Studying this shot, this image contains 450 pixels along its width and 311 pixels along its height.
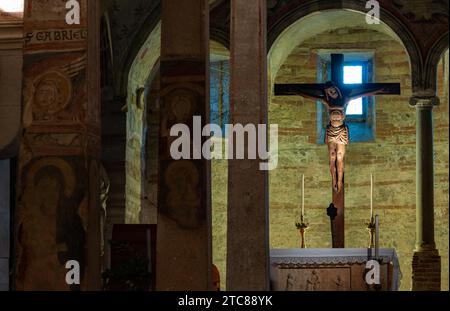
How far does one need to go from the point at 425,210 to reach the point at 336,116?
220 centimetres

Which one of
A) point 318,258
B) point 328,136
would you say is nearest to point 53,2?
point 318,258

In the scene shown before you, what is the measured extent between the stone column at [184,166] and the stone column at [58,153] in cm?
66

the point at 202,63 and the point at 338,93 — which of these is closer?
the point at 202,63

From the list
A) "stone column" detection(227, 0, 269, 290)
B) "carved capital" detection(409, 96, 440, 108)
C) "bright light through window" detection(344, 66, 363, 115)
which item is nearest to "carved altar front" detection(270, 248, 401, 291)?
"stone column" detection(227, 0, 269, 290)

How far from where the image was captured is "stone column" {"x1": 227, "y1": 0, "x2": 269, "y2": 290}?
37.8ft

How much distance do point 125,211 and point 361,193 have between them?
4.82 meters

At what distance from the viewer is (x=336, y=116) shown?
17.7 meters

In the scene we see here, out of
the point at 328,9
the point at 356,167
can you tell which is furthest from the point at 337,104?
the point at 356,167

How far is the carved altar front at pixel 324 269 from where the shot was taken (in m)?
13.1

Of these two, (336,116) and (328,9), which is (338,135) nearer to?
(336,116)

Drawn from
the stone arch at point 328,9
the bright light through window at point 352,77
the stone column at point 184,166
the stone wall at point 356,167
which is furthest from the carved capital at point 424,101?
the stone column at point 184,166

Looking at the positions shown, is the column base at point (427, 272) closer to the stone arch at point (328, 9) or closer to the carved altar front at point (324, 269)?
the stone arch at point (328, 9)
